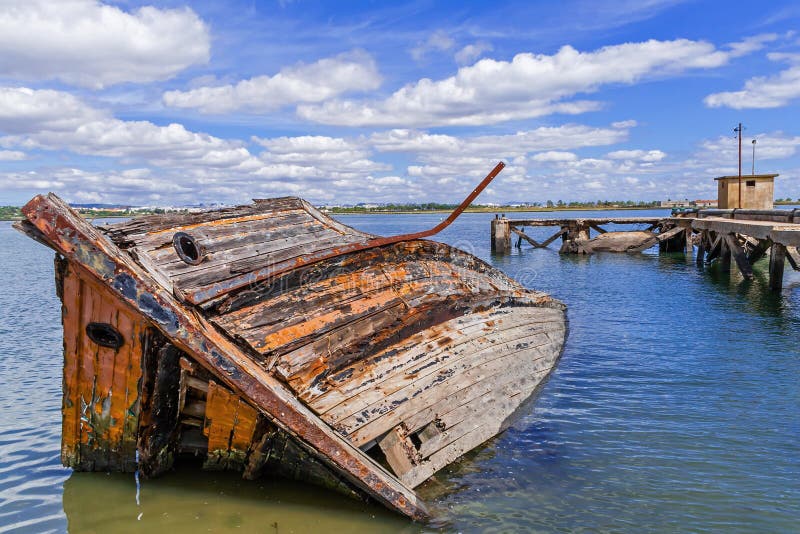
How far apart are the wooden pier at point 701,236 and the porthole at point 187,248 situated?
46.9 ft

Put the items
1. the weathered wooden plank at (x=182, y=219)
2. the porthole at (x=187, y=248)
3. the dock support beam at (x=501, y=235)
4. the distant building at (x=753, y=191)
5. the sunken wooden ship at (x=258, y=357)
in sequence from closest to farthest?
the sunken wooden ship at (x=258, y=357), the porthole at (x=187, y=248), the weathered wooden plank at (x=182, y=219), the distant building at (x=753, y=191), the dock support beam at (x=501, y=235)

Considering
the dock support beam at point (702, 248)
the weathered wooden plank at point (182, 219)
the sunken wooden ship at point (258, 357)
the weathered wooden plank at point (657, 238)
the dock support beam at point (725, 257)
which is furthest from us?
the weathered wooden plank at point (657, 238)

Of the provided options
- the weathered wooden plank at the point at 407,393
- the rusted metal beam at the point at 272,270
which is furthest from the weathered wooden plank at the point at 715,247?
the rusted metal beam at the point at 272,270

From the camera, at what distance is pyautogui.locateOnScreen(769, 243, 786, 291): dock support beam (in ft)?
53.7

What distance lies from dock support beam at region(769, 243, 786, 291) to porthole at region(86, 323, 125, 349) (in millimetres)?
17334

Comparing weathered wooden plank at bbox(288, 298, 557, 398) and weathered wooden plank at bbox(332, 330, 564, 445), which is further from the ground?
weathered wooden plank at bbox(288, 298, 557, 398)

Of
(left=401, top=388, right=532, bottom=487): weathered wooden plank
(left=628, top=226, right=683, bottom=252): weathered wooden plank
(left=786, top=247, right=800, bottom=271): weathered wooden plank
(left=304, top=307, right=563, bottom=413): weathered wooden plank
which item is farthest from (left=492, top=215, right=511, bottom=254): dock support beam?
(left=401, top=388, right=532, bottom=487): weathered wooden plank

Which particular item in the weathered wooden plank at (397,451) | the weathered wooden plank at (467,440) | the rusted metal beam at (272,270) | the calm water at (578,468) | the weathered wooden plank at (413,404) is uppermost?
the rusted metal beam at (272,270)

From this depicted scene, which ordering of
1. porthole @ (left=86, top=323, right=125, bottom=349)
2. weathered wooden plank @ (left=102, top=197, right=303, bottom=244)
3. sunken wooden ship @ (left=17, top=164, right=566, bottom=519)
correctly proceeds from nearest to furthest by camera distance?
sunken wooden ship @ (left=17, top=164, right=566, bottom=519)
porthole @ (left=86, top=323, right=125, bottom=349)
weathered wooden plank @ (left=102, top=197, right=303, bottom=244)

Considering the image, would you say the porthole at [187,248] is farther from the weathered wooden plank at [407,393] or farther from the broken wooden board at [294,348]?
the weathered wooden plank at [407,393]

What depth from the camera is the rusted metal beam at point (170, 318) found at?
168 inches

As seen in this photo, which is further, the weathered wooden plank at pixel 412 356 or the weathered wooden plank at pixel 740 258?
the weathered wooden plank at pixel 740 258

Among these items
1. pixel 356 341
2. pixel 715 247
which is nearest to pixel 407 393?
pixel 356 341

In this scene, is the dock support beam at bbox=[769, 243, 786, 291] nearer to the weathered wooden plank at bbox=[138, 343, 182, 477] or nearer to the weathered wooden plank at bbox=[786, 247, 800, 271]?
the weathered wooden plank at bbox=[786, 247, 800, 271]
